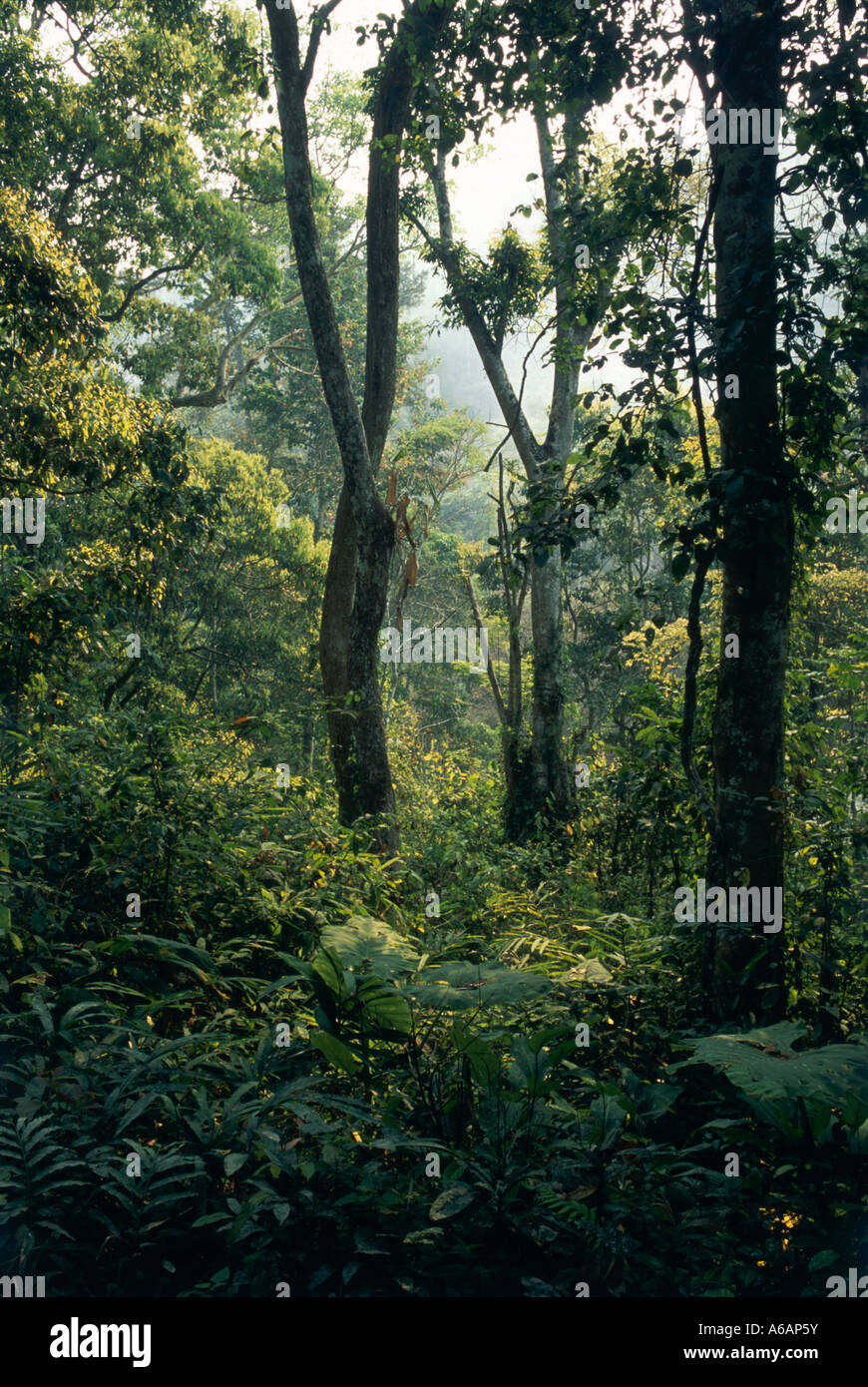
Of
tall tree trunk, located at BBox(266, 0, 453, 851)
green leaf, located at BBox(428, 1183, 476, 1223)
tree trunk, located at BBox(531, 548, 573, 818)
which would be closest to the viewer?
green leaf, located at BBox(428, 1183, 476, 1223)

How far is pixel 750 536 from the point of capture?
364 centimetres

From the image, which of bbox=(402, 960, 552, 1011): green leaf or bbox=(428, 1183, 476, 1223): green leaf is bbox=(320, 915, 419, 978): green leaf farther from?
bbox=(428, 1183, 476, 1223): green leaf

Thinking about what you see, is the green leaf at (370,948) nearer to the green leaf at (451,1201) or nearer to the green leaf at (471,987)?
the green leaf at (471,987)

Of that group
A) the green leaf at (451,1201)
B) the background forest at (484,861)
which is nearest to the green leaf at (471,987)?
the background forest at (484,861)

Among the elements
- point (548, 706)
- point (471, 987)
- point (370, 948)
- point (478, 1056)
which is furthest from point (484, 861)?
point (478, 1056)

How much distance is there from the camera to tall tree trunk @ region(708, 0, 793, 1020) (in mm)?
3605

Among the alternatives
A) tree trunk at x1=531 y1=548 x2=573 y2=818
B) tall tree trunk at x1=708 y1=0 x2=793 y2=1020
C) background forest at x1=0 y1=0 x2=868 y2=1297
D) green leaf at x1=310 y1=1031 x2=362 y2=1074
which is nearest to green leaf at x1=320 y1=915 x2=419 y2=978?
background forest at x1=0 y1=0 x2=868 y2=1297

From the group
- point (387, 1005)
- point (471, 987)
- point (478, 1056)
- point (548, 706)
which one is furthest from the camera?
point (548, 706)

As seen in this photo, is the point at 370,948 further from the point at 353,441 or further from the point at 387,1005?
the point at 353,441

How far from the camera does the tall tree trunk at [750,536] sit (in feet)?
11.8

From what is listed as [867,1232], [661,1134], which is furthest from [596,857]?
[867,1232]

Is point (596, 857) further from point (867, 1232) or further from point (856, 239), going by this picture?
point (867, 1232)

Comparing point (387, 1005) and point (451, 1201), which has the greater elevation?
point (387, 1005)

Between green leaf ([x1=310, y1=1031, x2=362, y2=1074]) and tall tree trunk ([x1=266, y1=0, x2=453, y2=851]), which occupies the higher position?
tall tree trunk ([x1=266, y1=0, x2=453, y2=851])
